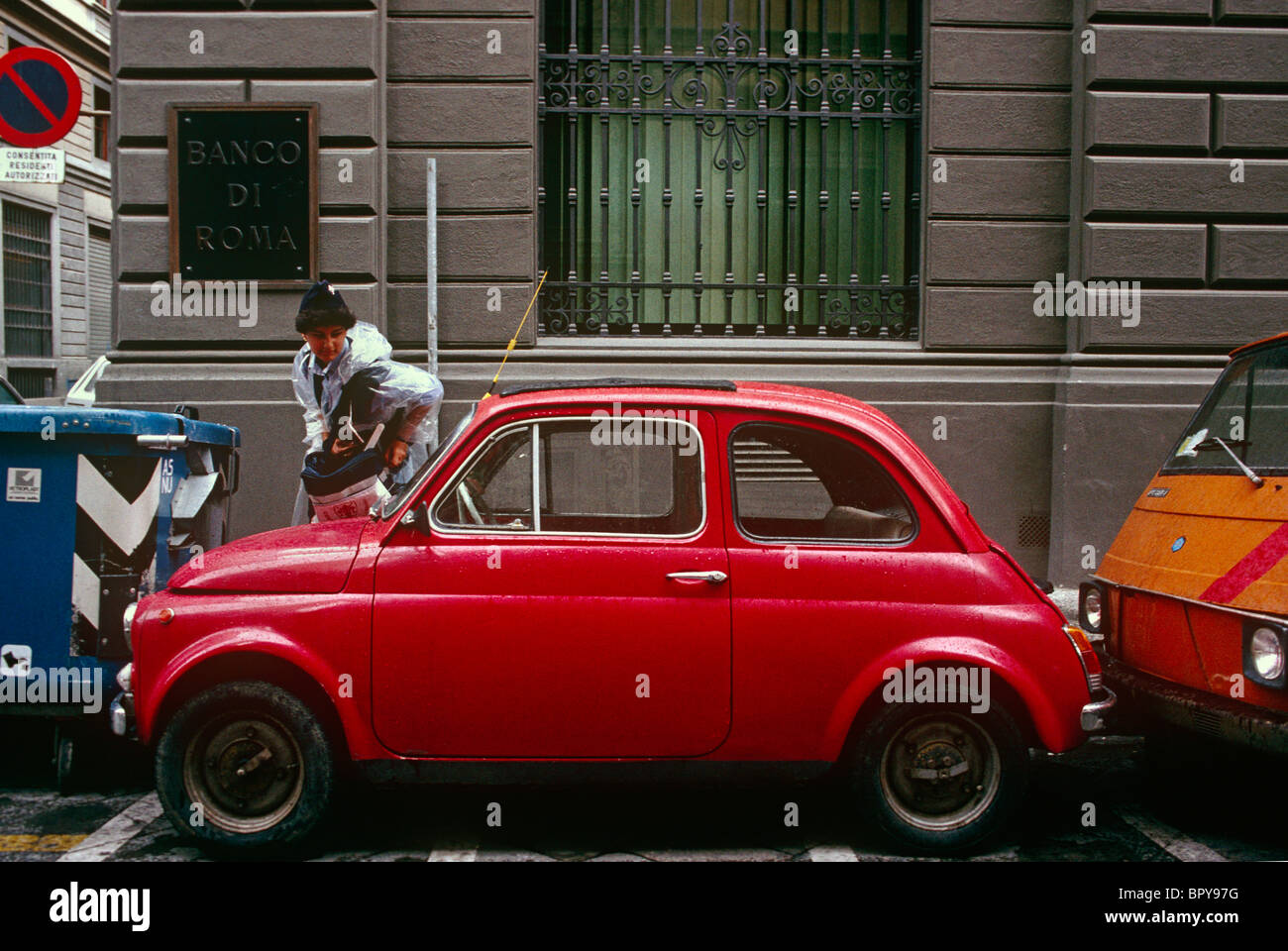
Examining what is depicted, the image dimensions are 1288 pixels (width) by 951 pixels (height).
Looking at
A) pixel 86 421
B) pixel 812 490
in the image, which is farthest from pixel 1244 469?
pixel 86 421

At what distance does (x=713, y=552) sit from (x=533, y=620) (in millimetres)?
647

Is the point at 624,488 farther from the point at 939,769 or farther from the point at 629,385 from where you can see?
the point at 939,769

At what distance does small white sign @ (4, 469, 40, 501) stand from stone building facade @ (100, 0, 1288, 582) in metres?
3.69

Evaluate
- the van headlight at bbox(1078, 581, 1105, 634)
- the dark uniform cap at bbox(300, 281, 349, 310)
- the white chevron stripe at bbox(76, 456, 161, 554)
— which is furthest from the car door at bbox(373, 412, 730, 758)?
the dark uniform cap at bbox(300, 281, 349, 310)

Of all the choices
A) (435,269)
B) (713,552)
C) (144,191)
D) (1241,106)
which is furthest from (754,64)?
(713,552)

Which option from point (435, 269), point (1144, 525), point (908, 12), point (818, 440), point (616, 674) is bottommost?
point (616, 674)

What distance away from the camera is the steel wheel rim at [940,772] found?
3.85m

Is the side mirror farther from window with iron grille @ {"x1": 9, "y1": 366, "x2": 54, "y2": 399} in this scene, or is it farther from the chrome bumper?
window with iron grille @ {"x1": 9, "y1": 366, "x2": 54, "y2": 399}

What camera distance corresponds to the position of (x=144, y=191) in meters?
8.28

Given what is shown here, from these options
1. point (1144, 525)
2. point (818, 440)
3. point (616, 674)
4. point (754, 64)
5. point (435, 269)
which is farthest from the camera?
point (754, 64)

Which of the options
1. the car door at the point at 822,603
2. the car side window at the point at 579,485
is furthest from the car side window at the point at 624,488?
the car door at the point at 822,603
